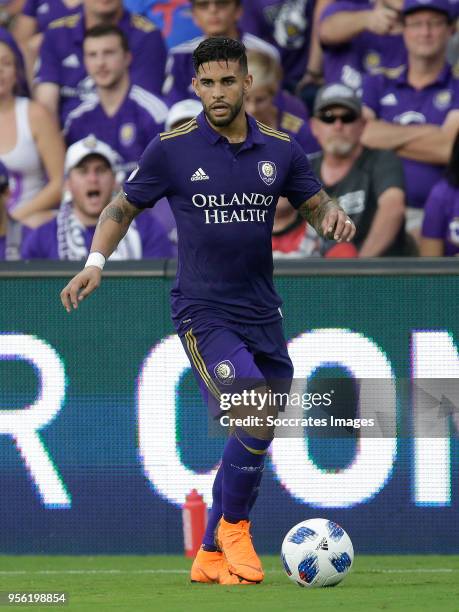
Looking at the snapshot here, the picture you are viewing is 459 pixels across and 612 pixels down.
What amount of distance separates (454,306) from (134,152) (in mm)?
3291

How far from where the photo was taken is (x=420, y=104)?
393 inches

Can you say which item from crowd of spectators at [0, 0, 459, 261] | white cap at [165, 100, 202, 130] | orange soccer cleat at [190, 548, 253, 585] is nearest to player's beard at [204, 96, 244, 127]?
orange soccer cleat at [190, 548, 253, 585]

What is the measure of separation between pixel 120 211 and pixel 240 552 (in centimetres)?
162

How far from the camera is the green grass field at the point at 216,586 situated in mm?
5078

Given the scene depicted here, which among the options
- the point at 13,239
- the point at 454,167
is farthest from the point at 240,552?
the point at 13,239

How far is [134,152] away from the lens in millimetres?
10109

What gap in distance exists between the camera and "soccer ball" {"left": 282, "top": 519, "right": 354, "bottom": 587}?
570 cm

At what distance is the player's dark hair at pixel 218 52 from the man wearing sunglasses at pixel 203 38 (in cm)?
413

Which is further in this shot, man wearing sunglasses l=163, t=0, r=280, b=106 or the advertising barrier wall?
man wearing sunglasses l=163, t=0, r=280, b=106

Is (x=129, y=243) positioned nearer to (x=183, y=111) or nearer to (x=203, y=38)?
(x=183, y=111)

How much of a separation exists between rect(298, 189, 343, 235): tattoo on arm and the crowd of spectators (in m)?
2.58

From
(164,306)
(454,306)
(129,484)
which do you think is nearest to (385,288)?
(454,306)

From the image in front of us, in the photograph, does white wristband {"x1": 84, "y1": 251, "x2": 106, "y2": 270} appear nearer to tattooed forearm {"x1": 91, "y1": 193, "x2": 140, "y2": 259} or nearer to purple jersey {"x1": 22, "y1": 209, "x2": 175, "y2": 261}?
tattooed forearm {"x1": 91, "y1": 193, "x2": 140, "y2": 259}

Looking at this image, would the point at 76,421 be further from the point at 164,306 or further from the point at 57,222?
the point at 57,222
